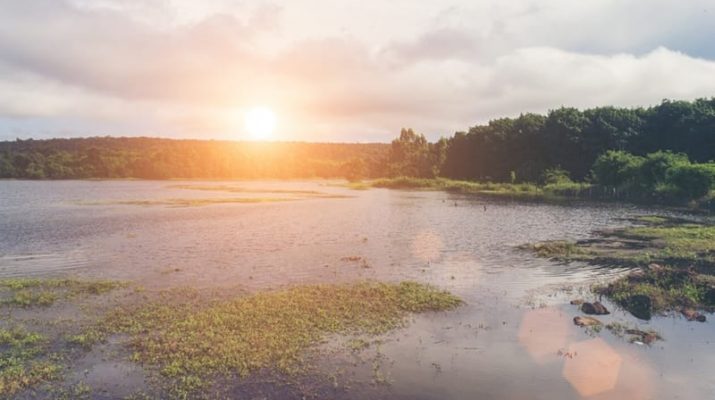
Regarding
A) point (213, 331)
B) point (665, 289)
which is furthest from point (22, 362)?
point (665, 289)

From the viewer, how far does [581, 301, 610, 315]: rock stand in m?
25.0

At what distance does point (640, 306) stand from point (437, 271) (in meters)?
Result: 13.2

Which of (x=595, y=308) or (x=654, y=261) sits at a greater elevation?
(x=654, y=261)

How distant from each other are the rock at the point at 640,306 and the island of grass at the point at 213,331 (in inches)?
354

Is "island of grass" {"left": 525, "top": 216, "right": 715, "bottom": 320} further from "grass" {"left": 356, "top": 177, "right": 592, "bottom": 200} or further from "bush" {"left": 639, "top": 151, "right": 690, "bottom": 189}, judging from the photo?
"grass" {"left": 356, "top": 177, "right": 592, "bottom": 200}

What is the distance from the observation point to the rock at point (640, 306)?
81.4 ft

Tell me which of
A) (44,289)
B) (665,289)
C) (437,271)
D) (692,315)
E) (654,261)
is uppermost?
(654,261)

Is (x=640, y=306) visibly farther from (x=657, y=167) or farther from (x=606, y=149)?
(x=606, y=149)

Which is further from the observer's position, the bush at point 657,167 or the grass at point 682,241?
the bush at point 657,167

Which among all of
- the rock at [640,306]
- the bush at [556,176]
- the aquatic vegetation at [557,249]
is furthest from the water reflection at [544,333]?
the bush at [556,176]

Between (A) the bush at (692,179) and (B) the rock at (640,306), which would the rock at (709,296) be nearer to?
(B) the rock at (640,306)

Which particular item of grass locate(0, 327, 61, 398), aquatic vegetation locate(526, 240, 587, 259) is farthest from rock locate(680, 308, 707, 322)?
grass locate(0, 327, 61, 398)

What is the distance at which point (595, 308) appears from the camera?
25.2 metres

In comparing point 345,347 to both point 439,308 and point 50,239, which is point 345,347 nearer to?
point 439,308
